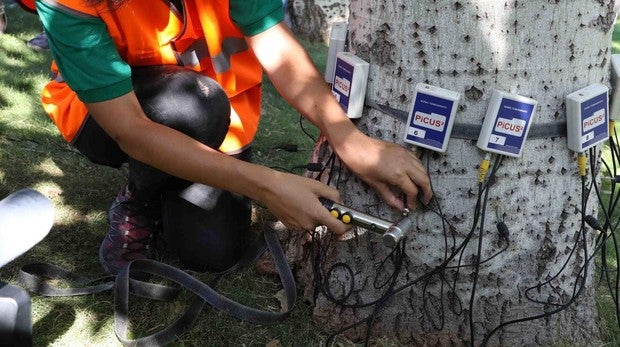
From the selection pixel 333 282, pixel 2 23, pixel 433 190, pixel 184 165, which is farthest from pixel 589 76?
pixel 2 23

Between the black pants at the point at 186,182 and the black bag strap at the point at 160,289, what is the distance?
13cm

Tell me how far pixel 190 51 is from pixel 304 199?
0.75 metres

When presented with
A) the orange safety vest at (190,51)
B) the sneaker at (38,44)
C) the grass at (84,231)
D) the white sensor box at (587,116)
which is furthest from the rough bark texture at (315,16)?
the white sensor box at (587,116)

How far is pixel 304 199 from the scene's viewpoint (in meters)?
1.67

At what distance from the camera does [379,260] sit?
1893 mm

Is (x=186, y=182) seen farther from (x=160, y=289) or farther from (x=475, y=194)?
(x=475, y=194)

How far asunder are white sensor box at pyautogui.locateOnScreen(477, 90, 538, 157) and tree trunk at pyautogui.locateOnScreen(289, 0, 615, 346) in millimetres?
44

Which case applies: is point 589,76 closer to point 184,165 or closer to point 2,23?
point 184,165

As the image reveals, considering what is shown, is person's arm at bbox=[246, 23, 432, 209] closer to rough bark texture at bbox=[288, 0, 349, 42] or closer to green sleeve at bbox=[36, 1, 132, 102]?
green sleeve at bbox=[36, 1, 132, 102]

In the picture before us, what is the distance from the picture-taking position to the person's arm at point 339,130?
1726 millimetres

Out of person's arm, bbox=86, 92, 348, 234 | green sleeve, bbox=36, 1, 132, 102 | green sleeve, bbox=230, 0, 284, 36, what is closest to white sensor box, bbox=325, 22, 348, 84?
green sleeve, bbox=230, 0, 284, 36

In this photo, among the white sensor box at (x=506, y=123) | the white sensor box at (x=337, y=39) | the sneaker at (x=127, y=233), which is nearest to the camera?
the white sensor box at (x=506, y=123)

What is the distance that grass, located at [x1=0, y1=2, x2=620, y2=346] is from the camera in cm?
197

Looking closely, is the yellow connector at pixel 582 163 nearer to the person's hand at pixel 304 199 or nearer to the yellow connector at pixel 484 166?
the yellow connector at pixel 484 166
